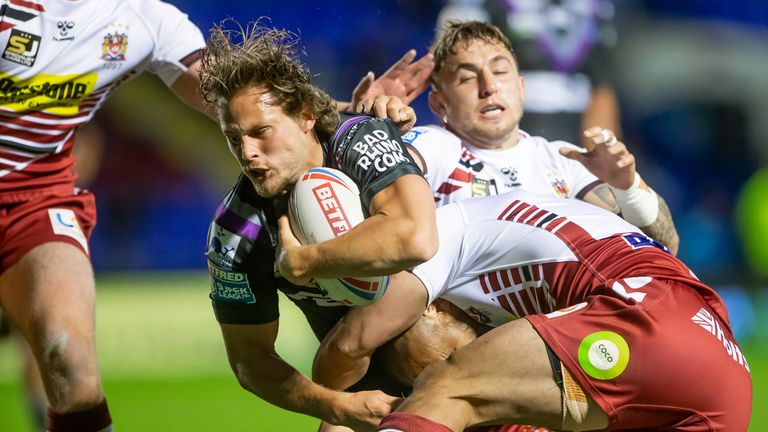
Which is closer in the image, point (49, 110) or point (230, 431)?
point (49, 110)

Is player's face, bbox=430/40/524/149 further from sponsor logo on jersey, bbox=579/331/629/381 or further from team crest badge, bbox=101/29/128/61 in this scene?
sponsor logo on jersey, bbox=579/331/629/381

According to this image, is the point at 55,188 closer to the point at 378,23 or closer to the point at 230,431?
the point at 230,431

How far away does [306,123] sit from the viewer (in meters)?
3.36

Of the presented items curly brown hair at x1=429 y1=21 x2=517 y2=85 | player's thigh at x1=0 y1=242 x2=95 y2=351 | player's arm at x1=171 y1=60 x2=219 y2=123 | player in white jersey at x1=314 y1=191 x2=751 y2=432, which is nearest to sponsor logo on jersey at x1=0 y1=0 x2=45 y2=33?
player's arm at x1=171 y1=60 x2=219 y2=123

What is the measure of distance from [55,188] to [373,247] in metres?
1.78

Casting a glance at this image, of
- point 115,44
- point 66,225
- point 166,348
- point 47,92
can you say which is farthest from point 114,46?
point 166,348

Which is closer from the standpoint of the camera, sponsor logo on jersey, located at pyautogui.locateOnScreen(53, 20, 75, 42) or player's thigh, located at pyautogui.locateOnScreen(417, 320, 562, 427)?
player's thigh, located at pyautogui.locateOnScreen(417, 320, 562, 427)

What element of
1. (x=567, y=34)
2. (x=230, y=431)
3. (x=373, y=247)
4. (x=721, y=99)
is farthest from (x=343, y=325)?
(x=721, y=99)

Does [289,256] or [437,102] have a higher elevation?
[437,102]

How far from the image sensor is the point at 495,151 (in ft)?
14.2

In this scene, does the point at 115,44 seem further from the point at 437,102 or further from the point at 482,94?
the point at 482,94

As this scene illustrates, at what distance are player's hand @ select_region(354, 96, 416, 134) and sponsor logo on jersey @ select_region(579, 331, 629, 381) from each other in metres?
1.09

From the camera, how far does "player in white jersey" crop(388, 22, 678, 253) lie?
4086mm

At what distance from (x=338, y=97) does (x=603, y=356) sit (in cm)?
585
